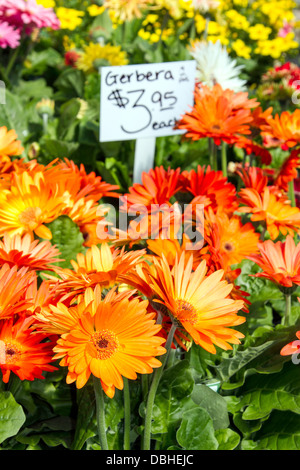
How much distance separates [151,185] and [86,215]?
0.44 feet

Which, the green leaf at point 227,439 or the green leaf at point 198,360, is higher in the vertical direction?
the green leaf at point 198,360

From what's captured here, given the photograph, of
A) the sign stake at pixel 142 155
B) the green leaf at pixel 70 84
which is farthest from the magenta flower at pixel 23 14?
the sign stake at pixel 142 155

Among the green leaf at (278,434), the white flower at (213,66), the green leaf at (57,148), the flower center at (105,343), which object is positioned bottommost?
the green leaf at (278,434)

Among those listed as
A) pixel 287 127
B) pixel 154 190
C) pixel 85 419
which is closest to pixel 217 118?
pixel 287 127

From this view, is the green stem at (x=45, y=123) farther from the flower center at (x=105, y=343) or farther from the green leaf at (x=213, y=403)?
the flower center at (x=105, y=343)

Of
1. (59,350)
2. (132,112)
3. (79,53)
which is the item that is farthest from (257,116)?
(79,53)

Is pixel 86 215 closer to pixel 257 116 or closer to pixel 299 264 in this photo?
pixel 299 264

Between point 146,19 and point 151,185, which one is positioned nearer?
point 151,185

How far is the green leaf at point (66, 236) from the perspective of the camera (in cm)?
100

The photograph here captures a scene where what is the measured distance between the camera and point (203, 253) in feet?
2.74

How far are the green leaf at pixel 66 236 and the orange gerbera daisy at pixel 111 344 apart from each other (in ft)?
1.18

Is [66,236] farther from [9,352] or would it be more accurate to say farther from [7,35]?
[7,35]

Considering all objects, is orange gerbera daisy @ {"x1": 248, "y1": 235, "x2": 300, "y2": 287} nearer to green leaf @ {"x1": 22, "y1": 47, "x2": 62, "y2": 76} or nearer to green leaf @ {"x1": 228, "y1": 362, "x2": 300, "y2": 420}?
green leaf @ {"x1": 228, "y1": 362, "x2": 300, "y2": 420}

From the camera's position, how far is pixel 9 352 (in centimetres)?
71
